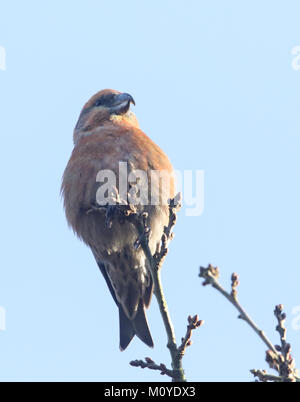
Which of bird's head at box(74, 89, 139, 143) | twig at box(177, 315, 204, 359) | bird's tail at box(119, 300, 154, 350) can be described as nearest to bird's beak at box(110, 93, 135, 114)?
bird's head at box(74, 89, 139, 143)

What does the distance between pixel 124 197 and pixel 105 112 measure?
1575 mm

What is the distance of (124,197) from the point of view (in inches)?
198

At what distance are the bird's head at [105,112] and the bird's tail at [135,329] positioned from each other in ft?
6.03

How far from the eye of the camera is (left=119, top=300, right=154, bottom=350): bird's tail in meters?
5.41

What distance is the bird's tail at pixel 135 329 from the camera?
A: 5414mm

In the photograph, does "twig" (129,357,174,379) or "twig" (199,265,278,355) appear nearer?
"twig" (199,265,278,355)

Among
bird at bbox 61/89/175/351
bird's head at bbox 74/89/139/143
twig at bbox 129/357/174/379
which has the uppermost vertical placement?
bird's head at bbox 74/89/139/143

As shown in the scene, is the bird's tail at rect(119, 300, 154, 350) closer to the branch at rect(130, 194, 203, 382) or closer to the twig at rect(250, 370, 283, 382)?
the branch at rect(130, 194, 203, 382)

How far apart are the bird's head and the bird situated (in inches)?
12.0

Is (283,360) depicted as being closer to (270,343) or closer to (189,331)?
(270,343)

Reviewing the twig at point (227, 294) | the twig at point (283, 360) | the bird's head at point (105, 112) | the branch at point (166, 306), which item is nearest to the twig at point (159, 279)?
the branch at point (166, 306)

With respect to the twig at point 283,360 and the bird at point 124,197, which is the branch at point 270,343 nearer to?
the twig at point 283,360
